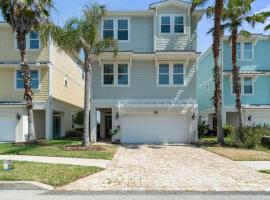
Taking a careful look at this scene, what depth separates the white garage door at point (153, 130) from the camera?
27.3 metres

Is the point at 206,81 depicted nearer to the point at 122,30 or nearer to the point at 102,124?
the point at 102,124

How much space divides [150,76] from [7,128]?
11012 mm

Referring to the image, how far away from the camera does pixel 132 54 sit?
27.0 m

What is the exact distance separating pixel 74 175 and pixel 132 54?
1561cm

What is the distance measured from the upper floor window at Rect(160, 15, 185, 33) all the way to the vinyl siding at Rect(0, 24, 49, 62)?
8.74 m

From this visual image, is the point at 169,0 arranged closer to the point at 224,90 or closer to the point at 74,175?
the point at 224,90

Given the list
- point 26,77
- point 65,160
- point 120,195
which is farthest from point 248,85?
point 120,195

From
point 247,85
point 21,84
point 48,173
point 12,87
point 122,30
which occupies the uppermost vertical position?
point 122,30

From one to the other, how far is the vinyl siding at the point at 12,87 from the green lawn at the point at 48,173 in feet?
46.6

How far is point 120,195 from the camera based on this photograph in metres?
10.0

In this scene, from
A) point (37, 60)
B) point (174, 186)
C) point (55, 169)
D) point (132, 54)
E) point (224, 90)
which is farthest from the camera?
point (224, 90)

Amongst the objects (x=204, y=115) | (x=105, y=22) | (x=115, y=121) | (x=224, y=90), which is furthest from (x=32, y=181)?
(x=204, y=115)

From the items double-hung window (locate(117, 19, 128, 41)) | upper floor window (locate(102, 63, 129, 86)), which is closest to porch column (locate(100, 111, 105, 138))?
upper floor window (locate(102, 63, 129, 86))

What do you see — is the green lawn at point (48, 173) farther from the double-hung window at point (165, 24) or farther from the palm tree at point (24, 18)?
the double-hung window at point (165, 24)
